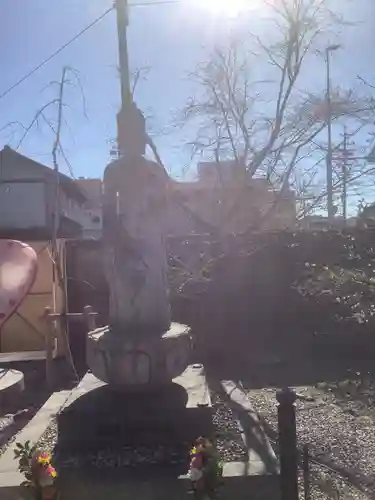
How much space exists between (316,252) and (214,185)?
5301mm

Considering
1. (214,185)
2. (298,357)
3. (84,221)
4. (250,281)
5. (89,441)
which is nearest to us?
(89,441)

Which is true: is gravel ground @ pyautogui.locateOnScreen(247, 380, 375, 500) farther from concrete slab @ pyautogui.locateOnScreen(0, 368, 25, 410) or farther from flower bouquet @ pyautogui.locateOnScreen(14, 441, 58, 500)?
concrete slab @ pyautogui.locateOnScreen(0, 368, 25, 410)

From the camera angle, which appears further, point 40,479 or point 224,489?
point 224,489

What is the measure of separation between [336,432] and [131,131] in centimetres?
361

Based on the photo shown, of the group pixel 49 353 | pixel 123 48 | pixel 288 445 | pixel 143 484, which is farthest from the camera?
pixel 49 353

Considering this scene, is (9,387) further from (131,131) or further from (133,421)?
(131,131)

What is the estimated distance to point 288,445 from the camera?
3355 mm

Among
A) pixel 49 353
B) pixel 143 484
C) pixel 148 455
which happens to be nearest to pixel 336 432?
pixel 148 455

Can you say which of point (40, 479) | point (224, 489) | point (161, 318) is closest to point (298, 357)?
point (161, 318)

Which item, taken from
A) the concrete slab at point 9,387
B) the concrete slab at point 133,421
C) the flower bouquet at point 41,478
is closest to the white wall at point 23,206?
the concrete slab at point 9,387

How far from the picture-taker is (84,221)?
28422mm

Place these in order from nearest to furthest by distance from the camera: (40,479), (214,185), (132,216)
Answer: (40,479), (132,216), (214,185)

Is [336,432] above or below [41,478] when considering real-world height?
below

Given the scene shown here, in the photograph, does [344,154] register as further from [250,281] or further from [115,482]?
[115,482]
